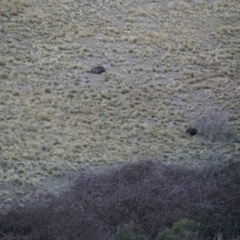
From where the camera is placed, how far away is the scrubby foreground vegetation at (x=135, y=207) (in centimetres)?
1348

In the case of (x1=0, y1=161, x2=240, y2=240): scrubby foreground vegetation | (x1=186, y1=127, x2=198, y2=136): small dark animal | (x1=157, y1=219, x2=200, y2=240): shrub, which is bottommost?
(x1=186, y1=127, x2=198, y2=136): small dark animal

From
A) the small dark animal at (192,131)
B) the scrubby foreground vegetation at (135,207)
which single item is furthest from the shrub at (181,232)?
the small dark animal at (192,131)

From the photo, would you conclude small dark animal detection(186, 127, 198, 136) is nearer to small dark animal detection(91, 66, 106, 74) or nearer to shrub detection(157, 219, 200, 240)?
small dark animal detection(91, 66, 106, 74)

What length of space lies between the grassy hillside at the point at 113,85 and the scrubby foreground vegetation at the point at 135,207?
7.51ft

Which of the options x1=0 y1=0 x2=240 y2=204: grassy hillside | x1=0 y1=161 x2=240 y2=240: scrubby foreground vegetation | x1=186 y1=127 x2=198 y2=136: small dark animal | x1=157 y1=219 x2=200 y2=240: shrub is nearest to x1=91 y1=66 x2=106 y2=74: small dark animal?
x1=0 y1=0 x2=240 y2=204: grassy hillside

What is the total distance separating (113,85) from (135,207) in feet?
44.9

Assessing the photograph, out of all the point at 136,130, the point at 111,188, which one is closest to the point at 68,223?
the point at 111,188

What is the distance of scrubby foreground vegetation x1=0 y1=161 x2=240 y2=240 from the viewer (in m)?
13.5

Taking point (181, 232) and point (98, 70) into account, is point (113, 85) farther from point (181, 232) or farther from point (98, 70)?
point (181, 232)

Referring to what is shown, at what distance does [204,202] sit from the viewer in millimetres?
15680

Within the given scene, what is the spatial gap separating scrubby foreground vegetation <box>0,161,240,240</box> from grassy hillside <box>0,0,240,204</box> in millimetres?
2289

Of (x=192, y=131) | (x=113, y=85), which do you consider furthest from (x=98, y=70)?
(x=192, y=131)

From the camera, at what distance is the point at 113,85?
1116 inches

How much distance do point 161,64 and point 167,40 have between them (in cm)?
344
